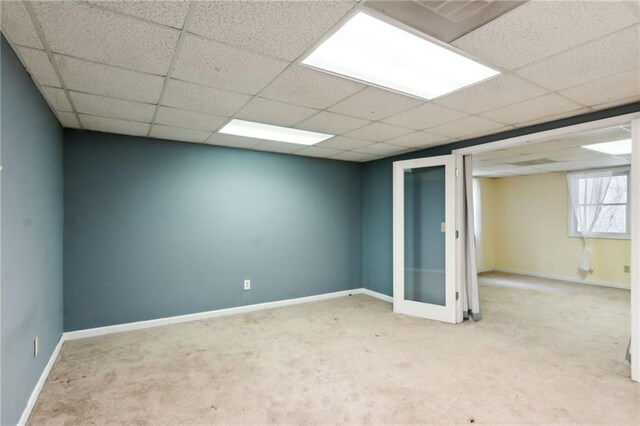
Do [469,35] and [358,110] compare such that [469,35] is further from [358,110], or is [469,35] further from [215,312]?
[215,312]

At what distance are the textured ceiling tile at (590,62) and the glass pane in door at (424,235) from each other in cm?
206

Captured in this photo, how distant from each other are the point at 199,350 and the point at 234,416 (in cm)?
118

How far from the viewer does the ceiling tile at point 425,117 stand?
285cm

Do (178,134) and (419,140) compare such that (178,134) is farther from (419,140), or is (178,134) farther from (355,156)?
(419,140)

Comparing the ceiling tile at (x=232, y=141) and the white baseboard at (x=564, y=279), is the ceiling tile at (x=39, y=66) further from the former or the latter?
the white baseboard at (x=564, y=279)

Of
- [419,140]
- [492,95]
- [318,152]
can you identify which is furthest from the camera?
[318,152]

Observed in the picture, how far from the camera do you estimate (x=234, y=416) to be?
2.15 m

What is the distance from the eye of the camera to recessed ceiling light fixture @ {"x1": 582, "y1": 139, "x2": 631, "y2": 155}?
425 centimetres

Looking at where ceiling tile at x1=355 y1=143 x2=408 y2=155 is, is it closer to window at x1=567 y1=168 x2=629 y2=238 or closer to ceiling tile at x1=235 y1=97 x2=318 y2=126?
ceiling tile at x1=235 y1=97 x2=318 y2=126

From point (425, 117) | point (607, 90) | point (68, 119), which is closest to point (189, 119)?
point (68, 119)

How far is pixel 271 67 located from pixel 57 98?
186 cm

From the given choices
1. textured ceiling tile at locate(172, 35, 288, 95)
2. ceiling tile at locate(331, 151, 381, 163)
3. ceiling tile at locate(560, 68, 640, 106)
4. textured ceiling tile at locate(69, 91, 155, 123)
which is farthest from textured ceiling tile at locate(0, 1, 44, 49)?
ceiling tile at locate(331, 151, 381, 163)

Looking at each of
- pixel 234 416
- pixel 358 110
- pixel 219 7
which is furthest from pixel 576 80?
pixel 234 416

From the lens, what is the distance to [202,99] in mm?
2598
